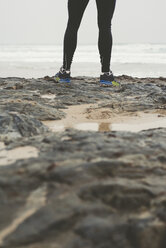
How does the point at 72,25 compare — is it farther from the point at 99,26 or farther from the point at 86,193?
the point at 86,193

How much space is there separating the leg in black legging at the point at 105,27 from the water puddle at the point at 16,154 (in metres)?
2.72

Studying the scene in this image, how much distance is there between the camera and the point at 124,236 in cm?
97

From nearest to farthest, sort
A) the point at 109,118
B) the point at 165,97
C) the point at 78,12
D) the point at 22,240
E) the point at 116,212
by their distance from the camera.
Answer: the point at 22,240 → the point at 116,212 → the point at 109,118 → the point at 165,97 → the point at 78,12

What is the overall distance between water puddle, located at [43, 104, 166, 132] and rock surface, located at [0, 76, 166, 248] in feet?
2.57

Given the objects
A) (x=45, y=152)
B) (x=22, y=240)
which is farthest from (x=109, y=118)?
(x=22, y=240)

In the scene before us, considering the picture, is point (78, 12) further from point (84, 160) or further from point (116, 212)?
point (116, 212)

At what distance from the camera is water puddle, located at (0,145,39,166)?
1.42m

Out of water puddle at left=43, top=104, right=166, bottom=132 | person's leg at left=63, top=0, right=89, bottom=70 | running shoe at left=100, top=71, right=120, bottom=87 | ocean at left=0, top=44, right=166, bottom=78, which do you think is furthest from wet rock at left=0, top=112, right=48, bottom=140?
ocean at left=0, top=44, right=166, bottom=78

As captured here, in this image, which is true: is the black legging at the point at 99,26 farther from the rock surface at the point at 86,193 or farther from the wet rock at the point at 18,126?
the rock surface at the point at 86,193

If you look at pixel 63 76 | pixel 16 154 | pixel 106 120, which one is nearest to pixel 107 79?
pixel 63 76

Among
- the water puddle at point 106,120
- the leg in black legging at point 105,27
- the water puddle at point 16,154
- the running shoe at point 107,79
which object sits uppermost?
the leg in black legging at point 105,27

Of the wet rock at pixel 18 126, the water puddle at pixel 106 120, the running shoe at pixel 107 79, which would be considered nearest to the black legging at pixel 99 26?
the running shoe at pixel 107 79

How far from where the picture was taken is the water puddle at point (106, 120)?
8.17ft

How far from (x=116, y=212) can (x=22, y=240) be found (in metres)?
0.32
